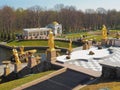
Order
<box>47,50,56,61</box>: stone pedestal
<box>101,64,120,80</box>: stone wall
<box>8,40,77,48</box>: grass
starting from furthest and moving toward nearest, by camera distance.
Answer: <box>8,40,77,48</box>: grass
<box>47,50,56,61</box>: stone pedestal
<box>101,64,120,80</box>: stone wall

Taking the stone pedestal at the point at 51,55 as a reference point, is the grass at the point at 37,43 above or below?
below

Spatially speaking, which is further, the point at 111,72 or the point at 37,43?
the point at 37,43

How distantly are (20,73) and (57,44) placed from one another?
2203cm

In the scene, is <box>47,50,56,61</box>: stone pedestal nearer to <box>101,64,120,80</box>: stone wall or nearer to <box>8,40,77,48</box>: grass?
<box>101,64,120,80</box>: stone wall

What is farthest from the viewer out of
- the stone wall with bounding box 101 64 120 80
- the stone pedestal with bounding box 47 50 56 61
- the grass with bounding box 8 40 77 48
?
the grass with bounding box 8 40 77 48

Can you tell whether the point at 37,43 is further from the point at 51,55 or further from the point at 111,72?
the point at 111,72

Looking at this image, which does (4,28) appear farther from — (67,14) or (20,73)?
(20,73)

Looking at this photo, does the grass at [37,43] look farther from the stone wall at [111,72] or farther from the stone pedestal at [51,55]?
the stone wall at [111,72]

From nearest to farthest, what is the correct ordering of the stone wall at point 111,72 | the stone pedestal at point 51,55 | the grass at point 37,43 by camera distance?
the stone wall at point 111,72
the stone pedestal at point 51,55
the grass at point 37,43

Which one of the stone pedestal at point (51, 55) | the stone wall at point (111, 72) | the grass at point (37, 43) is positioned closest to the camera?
the stone wall at point (111, 72)

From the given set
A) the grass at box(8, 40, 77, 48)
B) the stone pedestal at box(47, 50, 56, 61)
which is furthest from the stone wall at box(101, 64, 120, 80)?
the grass at box(8, 40, 77, 48)

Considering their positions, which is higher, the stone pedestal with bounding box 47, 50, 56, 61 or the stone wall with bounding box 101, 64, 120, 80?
the stone pedestal with bounding box 47, 50, 56, 61

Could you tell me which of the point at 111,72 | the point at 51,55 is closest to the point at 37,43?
the point at 51,55

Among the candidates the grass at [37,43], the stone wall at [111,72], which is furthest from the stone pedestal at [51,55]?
the grass at [37,43]
